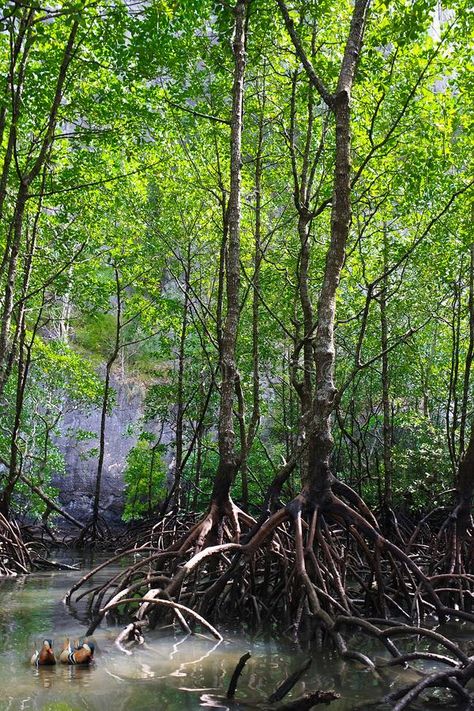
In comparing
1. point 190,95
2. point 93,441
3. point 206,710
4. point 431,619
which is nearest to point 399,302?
point 190,95

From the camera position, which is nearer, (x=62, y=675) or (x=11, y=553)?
(x=62, y=675)

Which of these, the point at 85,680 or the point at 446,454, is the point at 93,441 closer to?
the point at 446,454

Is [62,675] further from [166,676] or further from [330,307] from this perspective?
[330,307]

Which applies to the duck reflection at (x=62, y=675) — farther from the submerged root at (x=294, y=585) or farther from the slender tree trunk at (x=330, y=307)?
the slender tree trunk at (x=330, y=307)

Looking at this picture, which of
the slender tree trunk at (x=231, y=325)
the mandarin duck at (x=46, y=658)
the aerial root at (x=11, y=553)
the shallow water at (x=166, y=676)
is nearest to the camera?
the shallow water at (x=166, y=676)

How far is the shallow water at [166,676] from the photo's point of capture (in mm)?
3418

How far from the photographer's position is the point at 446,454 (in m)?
13.9

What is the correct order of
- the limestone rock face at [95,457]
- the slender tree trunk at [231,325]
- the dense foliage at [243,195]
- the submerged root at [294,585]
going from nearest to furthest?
the submerged root at [294,585], the slender tree trunk at [231,325], the dense foliage at [243,195], the limestone rock face at [95,457]

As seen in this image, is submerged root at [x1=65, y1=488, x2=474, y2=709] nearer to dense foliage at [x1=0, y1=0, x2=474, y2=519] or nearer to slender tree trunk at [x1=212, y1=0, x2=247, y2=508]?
slender tree trunk at [x1=212, y1=0, x2=247, y2=508]

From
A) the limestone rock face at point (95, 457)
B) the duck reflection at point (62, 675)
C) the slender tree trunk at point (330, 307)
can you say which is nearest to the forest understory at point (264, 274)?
the slender tree trunk at point (330, 307)

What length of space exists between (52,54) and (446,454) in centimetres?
1110

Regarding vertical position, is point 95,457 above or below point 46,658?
above

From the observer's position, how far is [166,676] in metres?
3.91

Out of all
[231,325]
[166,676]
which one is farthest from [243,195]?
[166,676]
